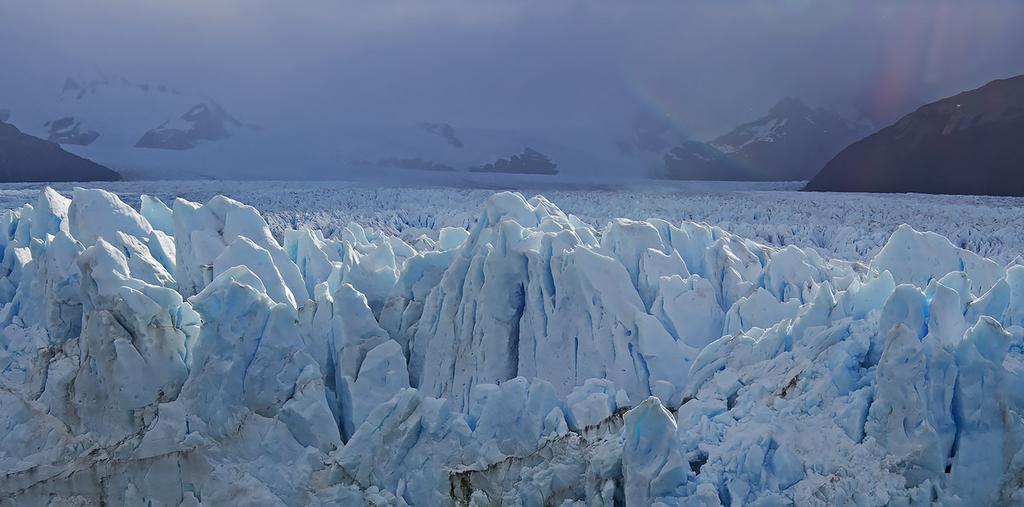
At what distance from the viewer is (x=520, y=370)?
26.5 ft

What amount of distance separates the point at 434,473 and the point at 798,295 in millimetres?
4570

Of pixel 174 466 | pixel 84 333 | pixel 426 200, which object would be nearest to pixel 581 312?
pixel 174 466

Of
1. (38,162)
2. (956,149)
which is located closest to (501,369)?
(956,149)

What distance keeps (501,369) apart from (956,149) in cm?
3916

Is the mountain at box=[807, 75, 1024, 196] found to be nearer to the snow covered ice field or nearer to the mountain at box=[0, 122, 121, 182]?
the snow covered ice field

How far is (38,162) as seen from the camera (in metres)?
49.4

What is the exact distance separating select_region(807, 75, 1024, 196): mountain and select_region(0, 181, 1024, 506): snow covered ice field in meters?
32.3

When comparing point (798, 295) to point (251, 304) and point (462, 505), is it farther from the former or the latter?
point (251, 304)

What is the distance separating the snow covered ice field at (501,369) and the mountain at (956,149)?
3228cm

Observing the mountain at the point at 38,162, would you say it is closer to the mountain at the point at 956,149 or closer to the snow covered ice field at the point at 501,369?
the snow covered ice field at the point at 501,369

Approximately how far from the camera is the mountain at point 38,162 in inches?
1895

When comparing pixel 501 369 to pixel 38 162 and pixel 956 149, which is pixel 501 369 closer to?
pixel 956 149

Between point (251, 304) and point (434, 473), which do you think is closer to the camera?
point (434, 473)

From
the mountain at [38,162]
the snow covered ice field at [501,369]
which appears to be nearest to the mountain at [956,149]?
the snow covered ice field at [501,369]
